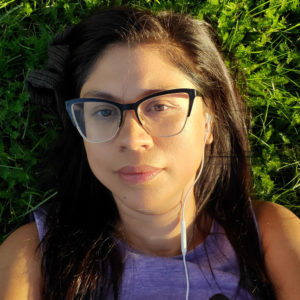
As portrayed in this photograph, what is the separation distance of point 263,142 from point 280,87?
569mm

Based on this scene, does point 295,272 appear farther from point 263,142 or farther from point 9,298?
point 9,298

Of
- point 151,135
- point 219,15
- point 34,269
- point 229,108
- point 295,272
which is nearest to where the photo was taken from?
point 151,135

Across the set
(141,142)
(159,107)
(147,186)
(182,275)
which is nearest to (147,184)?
(147,186)

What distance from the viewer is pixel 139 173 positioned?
230 cm

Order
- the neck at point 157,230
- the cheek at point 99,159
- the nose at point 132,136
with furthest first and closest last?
the neck at point 157,230 < the cheek at point 99,159 < the nose at point 132,136

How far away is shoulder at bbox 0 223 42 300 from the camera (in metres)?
2.59

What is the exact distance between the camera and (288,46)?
3.59m

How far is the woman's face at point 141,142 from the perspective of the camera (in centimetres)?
223

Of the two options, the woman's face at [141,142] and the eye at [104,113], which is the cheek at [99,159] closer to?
the woman's face at [141,142]

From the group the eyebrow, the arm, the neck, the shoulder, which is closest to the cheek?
the eyebrow

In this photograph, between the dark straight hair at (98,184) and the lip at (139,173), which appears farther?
the dark straight hair at (98,184)

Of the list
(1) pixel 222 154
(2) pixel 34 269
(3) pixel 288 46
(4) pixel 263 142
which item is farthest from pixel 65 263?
(3) pixel 288 46

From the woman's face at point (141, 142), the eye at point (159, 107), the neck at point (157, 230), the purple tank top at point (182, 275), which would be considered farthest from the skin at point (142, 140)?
the purple tank top at point (182, 275)

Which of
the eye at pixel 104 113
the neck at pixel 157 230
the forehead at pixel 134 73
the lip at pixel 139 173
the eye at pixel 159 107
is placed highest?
the forehead at pixel 134 73
